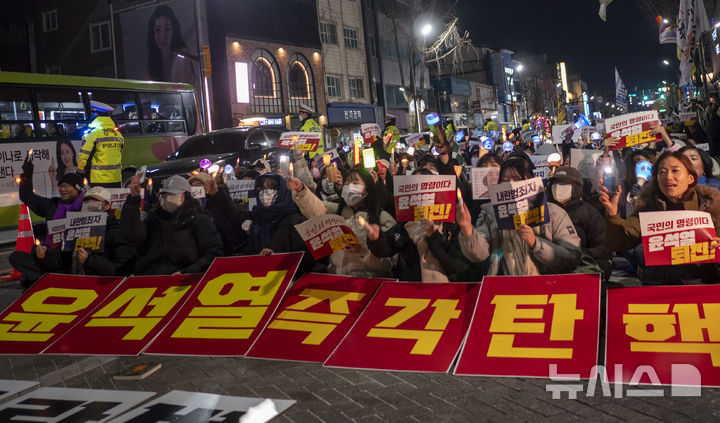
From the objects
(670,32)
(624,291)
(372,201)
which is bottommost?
(624,291)

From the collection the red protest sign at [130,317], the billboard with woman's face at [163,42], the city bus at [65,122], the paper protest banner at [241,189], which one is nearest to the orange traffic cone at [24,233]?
the paper protest banner at [241,189]

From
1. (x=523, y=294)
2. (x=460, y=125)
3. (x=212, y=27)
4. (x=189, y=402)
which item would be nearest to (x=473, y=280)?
(x=523, y=294)

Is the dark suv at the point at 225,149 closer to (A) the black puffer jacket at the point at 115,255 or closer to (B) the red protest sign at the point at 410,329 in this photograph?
(A) the black puffer jacket at the point at 115,255

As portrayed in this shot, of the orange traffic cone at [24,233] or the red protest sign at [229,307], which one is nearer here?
the red protest sign at [229,307]

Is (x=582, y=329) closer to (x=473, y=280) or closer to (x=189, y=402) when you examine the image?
(x=473, y=280)

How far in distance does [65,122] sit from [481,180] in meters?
11.8

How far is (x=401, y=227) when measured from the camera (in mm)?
5633

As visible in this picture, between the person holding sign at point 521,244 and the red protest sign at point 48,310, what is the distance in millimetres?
3760

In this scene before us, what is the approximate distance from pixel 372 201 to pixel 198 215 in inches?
76.1

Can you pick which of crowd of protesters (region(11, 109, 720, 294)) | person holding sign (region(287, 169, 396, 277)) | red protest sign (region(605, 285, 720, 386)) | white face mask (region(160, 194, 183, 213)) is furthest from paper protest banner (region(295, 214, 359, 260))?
red protest sign (region(605, 285, 720, 386))

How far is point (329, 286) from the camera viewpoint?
571 centimetres

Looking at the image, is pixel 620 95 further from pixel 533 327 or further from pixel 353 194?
pixel 533 327

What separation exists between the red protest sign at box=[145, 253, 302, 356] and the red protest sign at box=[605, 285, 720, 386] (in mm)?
2754

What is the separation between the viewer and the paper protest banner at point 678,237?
13.9 feet
